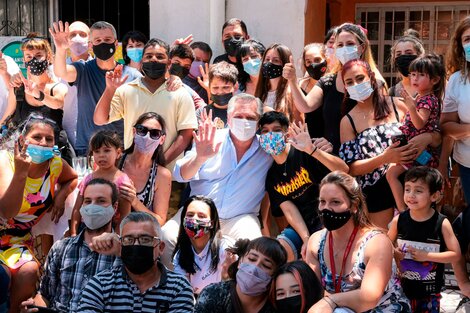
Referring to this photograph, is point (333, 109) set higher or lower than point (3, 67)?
lower

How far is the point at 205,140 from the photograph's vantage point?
21.2ft

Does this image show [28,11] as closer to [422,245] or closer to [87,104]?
[87,104]

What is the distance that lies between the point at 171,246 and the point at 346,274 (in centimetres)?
159

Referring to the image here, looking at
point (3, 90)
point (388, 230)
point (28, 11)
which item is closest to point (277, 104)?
point (388, 230)

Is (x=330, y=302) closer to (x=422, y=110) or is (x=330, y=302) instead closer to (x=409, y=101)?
(x=409, y=101)

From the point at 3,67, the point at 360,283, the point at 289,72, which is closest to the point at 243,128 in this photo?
the point at 289,72

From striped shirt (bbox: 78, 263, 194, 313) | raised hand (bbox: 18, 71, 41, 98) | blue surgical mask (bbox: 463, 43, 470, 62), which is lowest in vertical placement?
striped shirt (bbox: 78, 263, 194, 313)

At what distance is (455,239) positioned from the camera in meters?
5.95

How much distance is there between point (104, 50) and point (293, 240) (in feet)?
8.21

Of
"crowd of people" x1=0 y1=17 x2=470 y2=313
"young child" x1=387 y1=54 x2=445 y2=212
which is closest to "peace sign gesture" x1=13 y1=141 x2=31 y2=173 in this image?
"crowd of people" x1=0 y1=17 x2=470 y2=313

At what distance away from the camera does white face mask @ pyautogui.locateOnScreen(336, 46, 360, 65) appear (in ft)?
21.9

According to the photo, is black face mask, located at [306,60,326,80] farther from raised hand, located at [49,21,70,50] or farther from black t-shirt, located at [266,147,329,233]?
raised hand, located at [49,21,70,50]

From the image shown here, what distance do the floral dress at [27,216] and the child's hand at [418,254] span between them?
2704mm

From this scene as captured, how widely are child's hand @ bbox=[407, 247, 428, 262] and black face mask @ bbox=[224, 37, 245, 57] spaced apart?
121 inches
